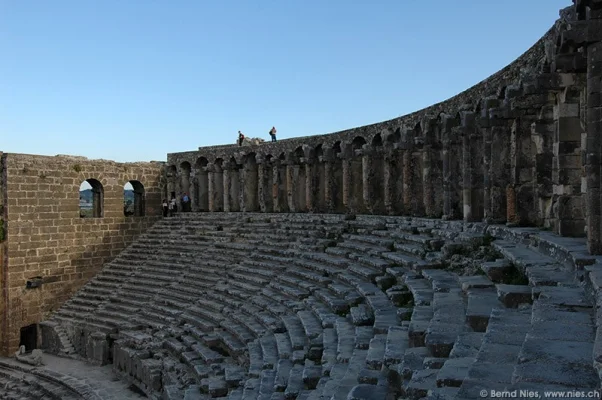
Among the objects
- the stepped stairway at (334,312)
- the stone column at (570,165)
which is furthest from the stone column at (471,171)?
the stone column at (570,165)

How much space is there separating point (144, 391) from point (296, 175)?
36.6 feet

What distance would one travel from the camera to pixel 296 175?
22.3 metres

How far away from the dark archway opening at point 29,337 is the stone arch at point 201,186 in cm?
846

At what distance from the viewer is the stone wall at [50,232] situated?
19.8m

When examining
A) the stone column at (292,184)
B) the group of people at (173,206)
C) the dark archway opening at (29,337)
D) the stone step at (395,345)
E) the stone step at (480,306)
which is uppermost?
the stone column at (292,184)

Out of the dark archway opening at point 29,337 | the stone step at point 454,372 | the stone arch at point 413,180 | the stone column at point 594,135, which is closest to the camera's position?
the stone step at point 454,372

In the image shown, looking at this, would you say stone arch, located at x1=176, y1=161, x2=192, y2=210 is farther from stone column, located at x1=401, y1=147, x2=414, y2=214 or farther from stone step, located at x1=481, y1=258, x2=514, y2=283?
stone step, located at x1=481, y1=258, x2=514, y2=283

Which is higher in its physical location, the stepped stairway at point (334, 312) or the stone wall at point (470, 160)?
the stone wall at point (470, 160)

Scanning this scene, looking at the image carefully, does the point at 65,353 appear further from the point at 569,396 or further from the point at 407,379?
the point at 569,396

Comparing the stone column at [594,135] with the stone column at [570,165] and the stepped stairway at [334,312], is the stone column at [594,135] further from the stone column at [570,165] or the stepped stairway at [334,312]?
the stone column at [570,165]

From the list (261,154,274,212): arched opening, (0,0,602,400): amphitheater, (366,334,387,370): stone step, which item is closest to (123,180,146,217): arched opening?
(0,0,602,400): amphitheater

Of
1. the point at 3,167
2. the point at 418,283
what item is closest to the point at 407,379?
the point at 418,283

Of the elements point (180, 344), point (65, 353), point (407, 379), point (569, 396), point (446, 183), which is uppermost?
point (446, 183)

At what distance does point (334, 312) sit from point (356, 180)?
10268 millimetres
